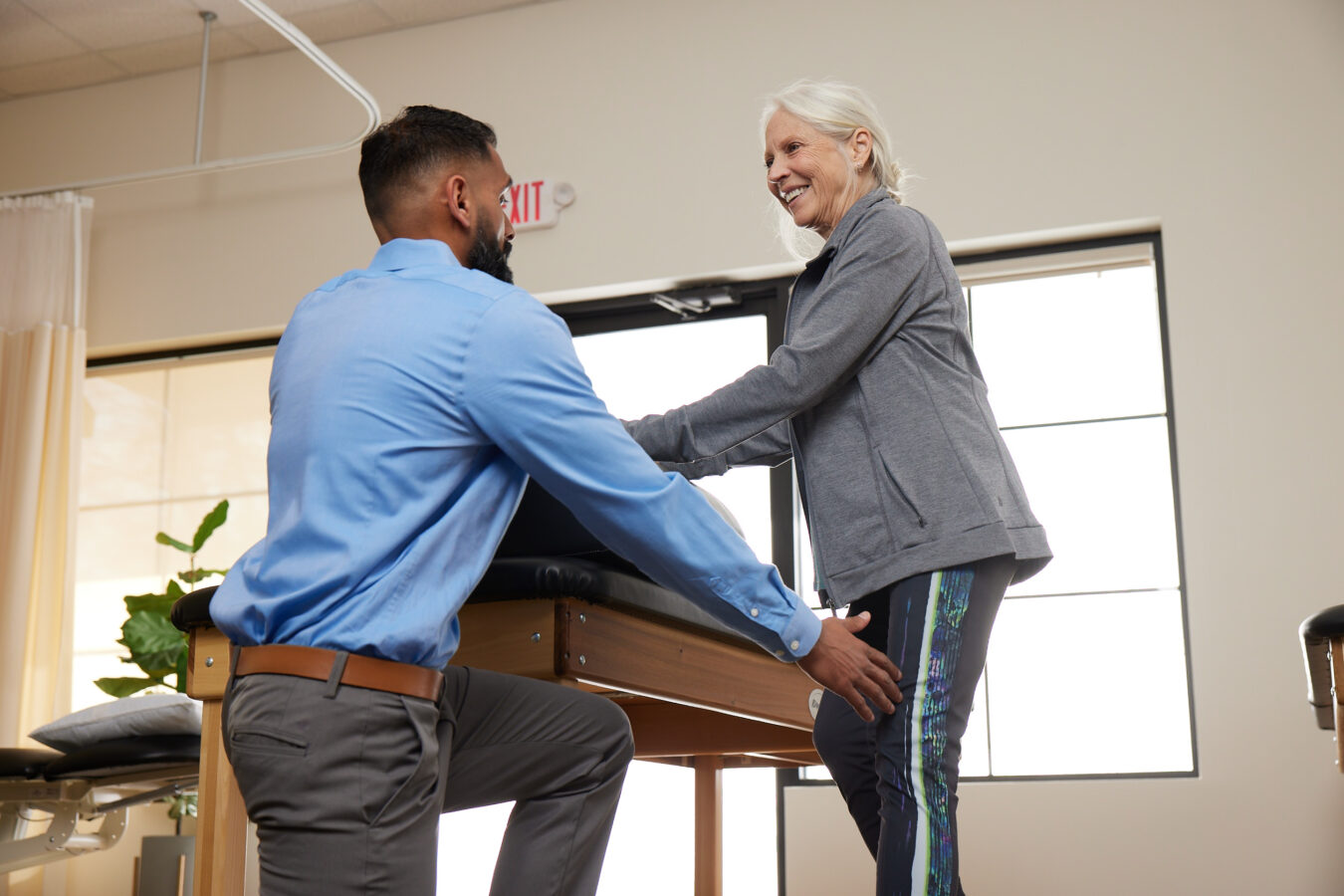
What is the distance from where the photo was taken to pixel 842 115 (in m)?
1.75

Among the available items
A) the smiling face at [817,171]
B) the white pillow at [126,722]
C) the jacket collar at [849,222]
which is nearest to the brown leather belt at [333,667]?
the jacket collar at [849,222]

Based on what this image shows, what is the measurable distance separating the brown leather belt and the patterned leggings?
1.70 feet

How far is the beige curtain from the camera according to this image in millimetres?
4266

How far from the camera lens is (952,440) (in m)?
1.52

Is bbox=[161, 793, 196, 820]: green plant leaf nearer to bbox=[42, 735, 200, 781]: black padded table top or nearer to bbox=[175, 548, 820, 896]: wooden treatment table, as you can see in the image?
bbox=[42, 735, 200, 781]: black padded table top

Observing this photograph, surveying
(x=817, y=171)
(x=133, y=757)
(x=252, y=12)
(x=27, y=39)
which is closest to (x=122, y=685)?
(x=133, y=757)

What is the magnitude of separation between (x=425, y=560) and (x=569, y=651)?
35cm

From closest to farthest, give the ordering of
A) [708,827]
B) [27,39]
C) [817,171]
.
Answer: [817,171] → [708,827] → [27,39]

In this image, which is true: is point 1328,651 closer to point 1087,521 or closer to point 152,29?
point 1087,521

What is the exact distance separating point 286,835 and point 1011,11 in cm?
341

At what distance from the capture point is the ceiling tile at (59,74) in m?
4.90

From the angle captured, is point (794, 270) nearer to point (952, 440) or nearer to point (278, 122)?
point (278, 122)

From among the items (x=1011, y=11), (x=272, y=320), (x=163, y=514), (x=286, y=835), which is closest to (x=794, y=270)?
(x=1011, y=11)

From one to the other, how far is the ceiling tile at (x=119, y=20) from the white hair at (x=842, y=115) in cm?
341
